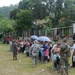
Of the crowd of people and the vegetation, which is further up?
the vegetation

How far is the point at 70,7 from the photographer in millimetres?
55250

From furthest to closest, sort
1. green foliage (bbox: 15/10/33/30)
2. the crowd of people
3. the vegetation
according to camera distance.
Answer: the vegetation
green foliage (bbox: 15/10/33/30)
the crowd of people

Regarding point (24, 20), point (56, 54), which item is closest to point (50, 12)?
point (24, 20)

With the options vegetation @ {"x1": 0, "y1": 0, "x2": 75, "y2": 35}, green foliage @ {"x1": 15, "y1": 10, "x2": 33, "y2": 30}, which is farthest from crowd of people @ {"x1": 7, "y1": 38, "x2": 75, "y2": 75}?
vegetation @ {"x1": 0, "y1": 0, "x2": 75, "y2": 35}

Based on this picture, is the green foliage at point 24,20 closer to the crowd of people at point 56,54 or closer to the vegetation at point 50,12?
the vegetation at point 50,12

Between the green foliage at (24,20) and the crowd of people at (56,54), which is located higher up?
the green foliage at (24,20)

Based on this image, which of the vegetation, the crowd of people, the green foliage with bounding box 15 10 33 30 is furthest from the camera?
the vegetation

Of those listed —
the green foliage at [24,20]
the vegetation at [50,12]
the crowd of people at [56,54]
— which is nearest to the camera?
the crowd of people at [56,54]

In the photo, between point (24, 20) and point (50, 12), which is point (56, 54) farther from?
point (50, 12)

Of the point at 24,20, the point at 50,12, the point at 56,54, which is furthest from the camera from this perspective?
the point at 50,12

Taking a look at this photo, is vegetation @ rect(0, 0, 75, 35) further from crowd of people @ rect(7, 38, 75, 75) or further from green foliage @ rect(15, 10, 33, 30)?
crowd of people @ rect(7, 38, 75, 75)

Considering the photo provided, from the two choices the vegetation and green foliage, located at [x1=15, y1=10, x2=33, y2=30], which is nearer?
green foliage, located at [x1=15, y1=10, x2=33, y2=30]

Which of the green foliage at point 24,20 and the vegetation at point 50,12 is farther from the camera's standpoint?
the vegetation at point 50,12

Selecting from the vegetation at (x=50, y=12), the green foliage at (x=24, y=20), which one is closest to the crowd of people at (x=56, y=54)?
the green foliage at (x=24, y=20)
